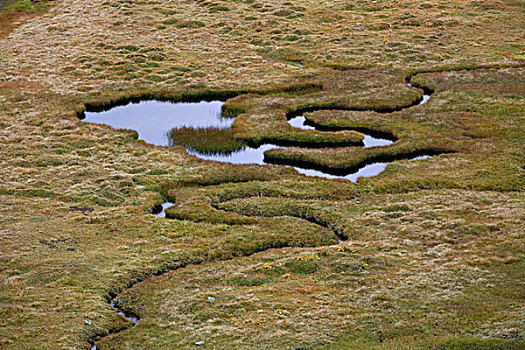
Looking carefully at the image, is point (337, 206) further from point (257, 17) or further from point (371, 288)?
point (257, 17)

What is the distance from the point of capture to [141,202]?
31.4m

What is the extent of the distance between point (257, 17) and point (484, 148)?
124 ft

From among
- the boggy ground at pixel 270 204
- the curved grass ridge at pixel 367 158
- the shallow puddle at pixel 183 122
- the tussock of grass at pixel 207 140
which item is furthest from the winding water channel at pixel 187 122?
the boggy ground at pixel 270 204

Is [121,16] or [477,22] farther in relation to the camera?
[121,16]

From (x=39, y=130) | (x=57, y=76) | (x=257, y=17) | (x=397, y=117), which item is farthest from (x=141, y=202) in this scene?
(x=257, y=17)

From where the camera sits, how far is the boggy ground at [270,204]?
804 inches

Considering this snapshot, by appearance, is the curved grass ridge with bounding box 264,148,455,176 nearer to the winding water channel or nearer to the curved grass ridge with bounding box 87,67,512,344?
the curved grass ridge with bounding box 87,67,512,344

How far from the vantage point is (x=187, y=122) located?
4388 centimetres

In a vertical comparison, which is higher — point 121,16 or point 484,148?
point 121,16

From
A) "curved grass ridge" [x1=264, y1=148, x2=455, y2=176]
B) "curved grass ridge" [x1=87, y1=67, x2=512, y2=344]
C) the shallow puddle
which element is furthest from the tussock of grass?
"curved grass ridge" [x1=87, y1=67, x2=512, y2=344]

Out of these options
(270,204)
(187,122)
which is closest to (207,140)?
(187,122)

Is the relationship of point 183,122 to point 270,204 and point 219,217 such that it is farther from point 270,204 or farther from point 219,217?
point 219,217

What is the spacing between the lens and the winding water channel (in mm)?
36844

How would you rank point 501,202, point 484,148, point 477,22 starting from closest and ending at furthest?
point 501,202
point 484,148
point 477,22
